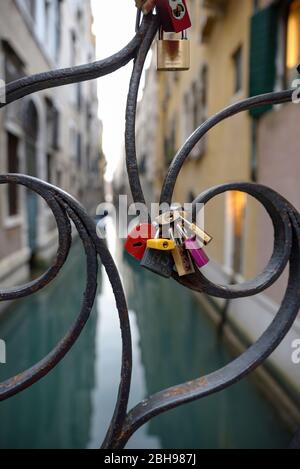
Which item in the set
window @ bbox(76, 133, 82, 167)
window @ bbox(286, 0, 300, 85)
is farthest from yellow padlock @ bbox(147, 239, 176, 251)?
window @ bbox(76, 133, 82, 167)

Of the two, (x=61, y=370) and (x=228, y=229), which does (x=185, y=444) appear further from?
(x=228, y=229)

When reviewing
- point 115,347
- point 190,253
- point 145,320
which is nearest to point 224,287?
point 190,253

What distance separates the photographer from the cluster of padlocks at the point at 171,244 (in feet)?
2.32

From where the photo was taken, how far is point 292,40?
389cm

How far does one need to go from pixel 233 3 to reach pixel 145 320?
479 cm

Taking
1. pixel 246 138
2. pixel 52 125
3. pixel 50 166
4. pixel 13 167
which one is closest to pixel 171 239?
pixel 246 138

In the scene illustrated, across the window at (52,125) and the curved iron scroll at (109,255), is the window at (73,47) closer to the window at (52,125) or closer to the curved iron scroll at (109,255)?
the window at (52,125)

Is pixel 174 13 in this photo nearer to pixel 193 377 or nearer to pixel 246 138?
pixel 193 377

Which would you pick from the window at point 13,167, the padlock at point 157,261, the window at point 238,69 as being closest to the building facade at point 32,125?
the window at point 13,167

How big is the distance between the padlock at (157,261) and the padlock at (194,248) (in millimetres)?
38

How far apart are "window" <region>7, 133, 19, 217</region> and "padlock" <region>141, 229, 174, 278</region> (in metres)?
6.52

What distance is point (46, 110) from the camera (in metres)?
9.79

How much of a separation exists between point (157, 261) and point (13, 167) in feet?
22.7

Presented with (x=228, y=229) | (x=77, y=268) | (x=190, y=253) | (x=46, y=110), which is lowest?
(x=77, y=268)
